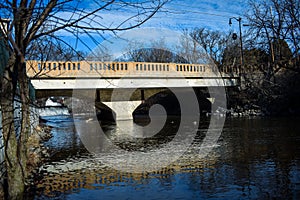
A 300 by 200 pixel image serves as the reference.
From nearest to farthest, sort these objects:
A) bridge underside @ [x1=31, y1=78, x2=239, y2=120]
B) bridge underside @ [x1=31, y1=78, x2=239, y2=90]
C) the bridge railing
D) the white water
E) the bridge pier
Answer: the bridge railing < bridge underside @ [x1=31, y1=78, x2=239, y2=90] < bridge underside @ [x1=31, y1=78, x2=239, y2=120] < the bridge pier < the white water

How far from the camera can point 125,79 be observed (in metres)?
20.2

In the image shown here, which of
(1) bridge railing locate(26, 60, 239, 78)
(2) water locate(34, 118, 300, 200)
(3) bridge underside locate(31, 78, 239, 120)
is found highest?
(1) bridge railing locate(26, 60, 239, 78)

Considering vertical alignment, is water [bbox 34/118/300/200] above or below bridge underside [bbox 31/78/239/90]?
below

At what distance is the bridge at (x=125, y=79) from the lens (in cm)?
1821

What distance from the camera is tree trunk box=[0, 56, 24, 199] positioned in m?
4.24

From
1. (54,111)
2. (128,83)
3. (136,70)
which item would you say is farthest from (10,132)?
(54,111)

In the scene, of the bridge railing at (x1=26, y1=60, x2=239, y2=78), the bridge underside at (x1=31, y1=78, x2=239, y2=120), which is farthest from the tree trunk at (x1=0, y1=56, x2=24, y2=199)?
the bridge underside at (x1=31, y1=78, x2=239, y2=120)

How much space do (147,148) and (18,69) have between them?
272 inches

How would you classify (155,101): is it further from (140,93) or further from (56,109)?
(56,109)

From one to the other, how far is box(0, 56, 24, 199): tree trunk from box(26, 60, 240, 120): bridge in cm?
1186

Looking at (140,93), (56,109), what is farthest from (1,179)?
(56,109)

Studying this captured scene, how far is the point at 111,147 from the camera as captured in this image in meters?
11.3

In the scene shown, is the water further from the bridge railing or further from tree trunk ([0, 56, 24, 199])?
the bridge railing

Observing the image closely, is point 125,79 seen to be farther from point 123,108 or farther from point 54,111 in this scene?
point 54,111
